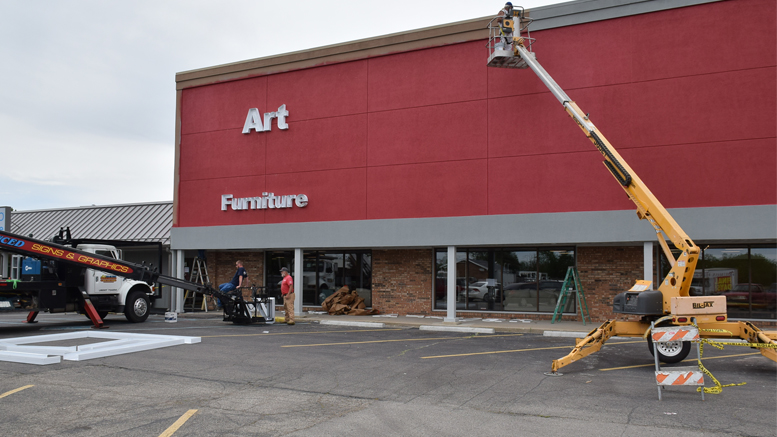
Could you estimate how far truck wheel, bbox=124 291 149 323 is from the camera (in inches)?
740

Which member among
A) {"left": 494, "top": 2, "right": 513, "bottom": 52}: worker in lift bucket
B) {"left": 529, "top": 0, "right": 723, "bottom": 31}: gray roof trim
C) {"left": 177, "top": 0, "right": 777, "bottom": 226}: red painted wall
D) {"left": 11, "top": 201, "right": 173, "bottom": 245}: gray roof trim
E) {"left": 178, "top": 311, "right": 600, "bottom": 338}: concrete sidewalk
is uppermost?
{"left": 529, "top": 0, "right": 723, "bottom": 31}: gray roof trim

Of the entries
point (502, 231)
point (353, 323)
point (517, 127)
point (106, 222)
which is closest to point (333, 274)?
point (353, 323)

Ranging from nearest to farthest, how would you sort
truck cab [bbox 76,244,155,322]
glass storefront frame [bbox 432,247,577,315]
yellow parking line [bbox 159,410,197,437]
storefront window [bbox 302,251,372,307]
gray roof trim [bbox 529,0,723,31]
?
1. yellow parking line [bbox 159,410,197,437]
2. gray roof trim [bbox 529,0,723,31]
3. truck cab [bbox 76,244,155,322]
4. glass storefront frame [bbox 432,247,577,315]
5. storefront window [bbox 302,251,372,307]

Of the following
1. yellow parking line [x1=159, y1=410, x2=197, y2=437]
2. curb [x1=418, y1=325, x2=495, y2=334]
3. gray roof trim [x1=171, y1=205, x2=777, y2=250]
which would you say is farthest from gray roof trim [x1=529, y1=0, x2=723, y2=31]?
yellow parking line [x1=159, y1=410, x2=197, y2=437]

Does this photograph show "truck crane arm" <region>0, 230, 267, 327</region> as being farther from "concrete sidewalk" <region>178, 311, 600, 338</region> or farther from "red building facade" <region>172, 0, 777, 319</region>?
"red building facade" <region>172, 0, 777, 319</region>

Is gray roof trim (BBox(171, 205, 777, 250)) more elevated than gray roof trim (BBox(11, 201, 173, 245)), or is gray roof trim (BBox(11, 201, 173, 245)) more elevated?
gray roof trim (BBox(11, 201, 173, 245))

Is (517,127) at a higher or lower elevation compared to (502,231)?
higher

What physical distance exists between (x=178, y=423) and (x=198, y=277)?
18.3 meters

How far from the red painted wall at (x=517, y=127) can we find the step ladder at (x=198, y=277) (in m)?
2.17

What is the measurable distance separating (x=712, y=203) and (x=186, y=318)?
17391 millimetres

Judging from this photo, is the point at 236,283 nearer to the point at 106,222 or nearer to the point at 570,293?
the point at 570,293

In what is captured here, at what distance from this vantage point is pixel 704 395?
844cm

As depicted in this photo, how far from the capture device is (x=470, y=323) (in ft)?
59.9

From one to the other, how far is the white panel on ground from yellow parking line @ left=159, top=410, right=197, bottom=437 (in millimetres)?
4816
